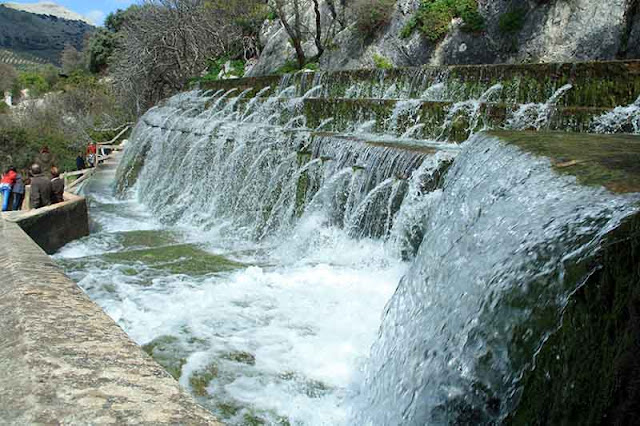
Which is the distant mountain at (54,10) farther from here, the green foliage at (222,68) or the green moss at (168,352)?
the green moss at (168,352)

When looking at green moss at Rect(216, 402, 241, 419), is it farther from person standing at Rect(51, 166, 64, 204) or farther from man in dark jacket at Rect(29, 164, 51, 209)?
person standing at Rect(51, 166, 64, 204)

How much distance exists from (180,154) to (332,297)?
747cm

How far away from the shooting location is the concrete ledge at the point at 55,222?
7148 millimetres

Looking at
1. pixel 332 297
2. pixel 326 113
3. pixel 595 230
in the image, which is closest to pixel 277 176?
pixel 326 113

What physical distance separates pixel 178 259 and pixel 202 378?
3396mm

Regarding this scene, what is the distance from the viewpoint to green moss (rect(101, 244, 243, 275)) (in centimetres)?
635

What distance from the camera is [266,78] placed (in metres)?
13.0

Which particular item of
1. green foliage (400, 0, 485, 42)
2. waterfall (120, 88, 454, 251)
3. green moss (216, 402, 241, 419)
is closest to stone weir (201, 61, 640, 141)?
waterfall (120, 88, 454, 251)

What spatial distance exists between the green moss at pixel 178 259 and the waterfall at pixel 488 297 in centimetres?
303

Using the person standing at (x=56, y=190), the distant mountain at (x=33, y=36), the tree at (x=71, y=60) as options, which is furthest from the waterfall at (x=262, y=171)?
the distant mountain at (x=33, y=36)

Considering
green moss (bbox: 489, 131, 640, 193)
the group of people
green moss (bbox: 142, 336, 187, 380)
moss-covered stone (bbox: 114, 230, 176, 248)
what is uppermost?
green moss (bbox: 489, 131, 640, 193)

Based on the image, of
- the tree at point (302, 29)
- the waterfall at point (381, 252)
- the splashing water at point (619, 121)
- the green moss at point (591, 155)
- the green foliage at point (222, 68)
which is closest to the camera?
the waterfall at point (381, 252)

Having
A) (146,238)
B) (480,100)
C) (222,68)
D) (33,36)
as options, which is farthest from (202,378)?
(33,36)

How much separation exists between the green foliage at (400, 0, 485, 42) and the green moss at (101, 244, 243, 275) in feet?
38.8
